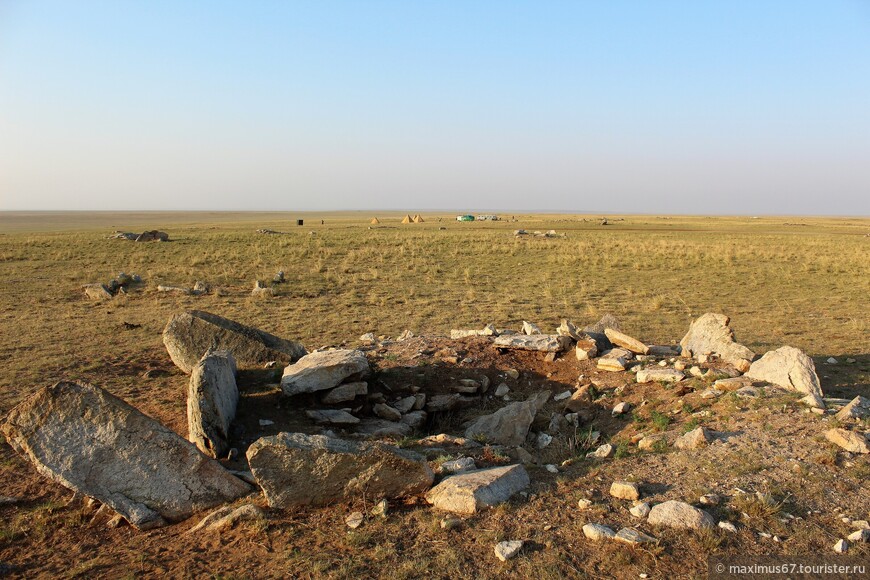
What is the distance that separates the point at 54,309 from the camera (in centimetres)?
1616

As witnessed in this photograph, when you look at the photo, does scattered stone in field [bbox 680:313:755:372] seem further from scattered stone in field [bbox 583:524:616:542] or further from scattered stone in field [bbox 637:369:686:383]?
scattered stone in field [bbox 583:524:616:542]

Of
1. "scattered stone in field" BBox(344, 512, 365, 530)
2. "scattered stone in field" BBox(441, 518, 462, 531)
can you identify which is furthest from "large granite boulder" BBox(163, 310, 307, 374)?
"scattered stone in field" BBox(441, 518, 462, 531)

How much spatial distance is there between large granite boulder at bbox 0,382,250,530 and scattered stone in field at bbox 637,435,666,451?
410 cm

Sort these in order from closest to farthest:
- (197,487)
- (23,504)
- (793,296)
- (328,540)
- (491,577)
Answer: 1. (491,577)
2. (328,540)
3. (197,487)
4. (23,504)
5. (793,296)

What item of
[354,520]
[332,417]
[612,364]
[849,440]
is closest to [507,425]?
[612,364]

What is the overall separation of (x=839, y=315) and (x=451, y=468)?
14.6 metres

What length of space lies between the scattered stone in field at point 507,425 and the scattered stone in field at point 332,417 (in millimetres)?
1588

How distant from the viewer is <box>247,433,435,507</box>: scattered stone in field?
520 cm

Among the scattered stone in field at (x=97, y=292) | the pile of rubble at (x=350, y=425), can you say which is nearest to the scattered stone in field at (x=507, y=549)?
the pile of rubble at (x=350, y=425)

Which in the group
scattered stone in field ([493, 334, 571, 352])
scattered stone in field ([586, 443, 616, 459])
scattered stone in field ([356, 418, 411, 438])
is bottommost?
scattered stone in field ([356, 418, 411, 438])

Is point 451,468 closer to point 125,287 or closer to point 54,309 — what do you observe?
point 54,309

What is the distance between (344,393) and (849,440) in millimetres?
5906

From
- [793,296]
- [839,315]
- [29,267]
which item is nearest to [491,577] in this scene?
[839,315]

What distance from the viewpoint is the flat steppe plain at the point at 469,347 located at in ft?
14.6
